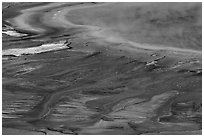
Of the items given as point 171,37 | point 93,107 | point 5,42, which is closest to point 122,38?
point 171,37

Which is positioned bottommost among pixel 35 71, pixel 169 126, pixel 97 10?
pixel 169 126

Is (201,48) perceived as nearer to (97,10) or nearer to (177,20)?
(177,20)

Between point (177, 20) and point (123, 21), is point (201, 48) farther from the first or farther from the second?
point (123, 21)

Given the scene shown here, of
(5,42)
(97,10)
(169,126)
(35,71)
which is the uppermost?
(97,10)

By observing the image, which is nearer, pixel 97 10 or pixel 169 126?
pixel 169 126

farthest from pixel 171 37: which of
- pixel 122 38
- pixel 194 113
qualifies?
pixel 194 113

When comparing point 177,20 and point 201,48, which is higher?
point 177,20
